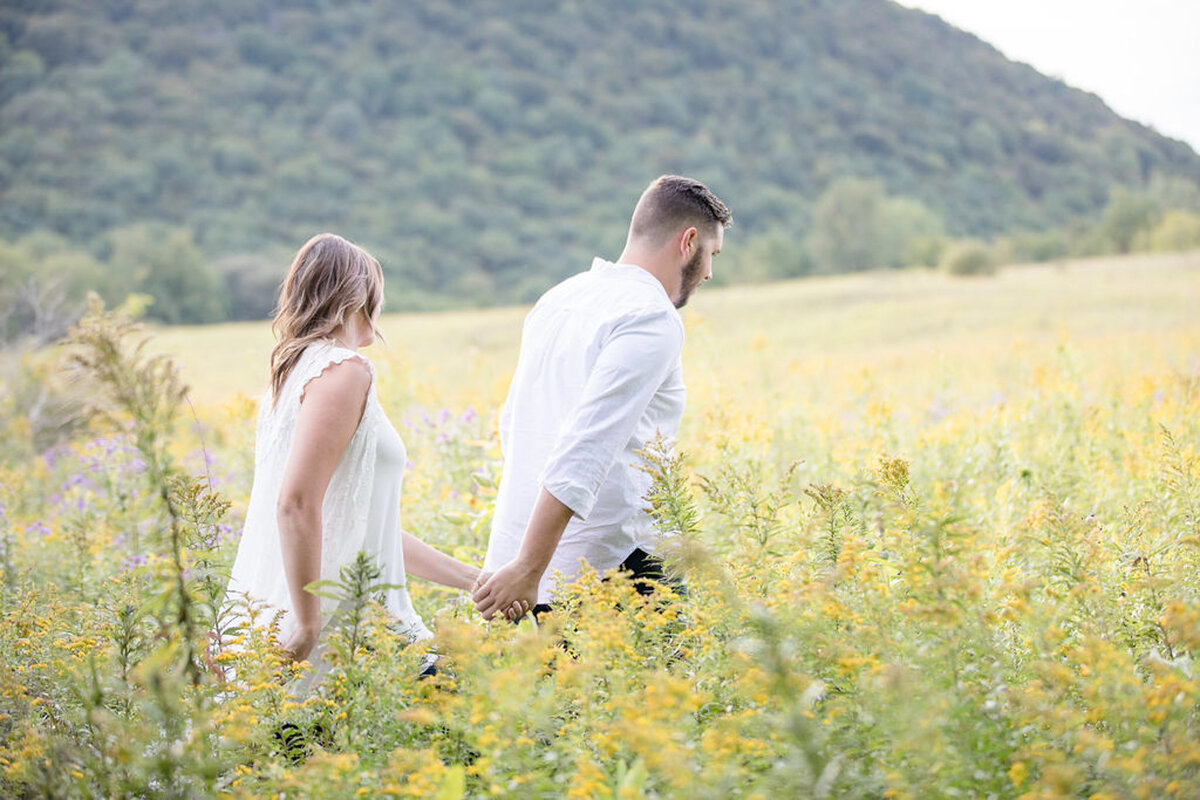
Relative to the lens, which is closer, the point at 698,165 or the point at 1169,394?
the point at 1169,394

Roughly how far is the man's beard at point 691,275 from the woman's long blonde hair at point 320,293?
1024mm

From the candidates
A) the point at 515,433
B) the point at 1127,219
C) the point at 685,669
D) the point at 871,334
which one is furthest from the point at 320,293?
the point at 1127,219

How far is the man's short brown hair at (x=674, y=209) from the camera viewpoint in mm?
3111

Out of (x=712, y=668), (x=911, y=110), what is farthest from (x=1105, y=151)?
(x=712, y=668)

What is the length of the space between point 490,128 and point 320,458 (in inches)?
3307

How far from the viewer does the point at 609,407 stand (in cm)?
273

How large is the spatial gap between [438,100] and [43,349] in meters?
79.0

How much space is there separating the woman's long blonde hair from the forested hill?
45.5 m

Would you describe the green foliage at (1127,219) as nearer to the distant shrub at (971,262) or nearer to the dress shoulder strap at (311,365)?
the distant shrub at (971,262)

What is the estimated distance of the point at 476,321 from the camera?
29.9 meters

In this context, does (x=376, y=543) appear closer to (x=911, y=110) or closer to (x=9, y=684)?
(x=9, y=684)

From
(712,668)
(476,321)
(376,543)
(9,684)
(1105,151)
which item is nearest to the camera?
(712,668)

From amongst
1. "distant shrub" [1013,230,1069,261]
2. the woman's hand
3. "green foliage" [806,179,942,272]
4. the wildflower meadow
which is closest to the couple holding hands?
the woman's hand

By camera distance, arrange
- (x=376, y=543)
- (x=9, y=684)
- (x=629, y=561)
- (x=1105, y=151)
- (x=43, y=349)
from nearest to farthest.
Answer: (x=9, y=684) < (x=376, y=543) < (x=629, y=561) < (x=43, y=349) < (x=1105, y=151)
